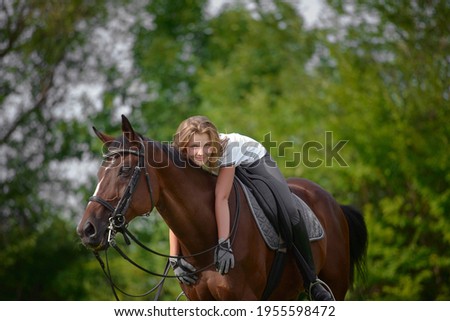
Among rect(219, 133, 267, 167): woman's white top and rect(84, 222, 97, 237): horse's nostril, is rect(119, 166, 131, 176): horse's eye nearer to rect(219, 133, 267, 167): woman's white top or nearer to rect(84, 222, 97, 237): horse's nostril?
rect(84, 222, 97, 237): horse's nostril

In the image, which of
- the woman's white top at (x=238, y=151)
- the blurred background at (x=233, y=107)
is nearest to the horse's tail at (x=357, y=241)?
the blurred background at (x=233, y=107)

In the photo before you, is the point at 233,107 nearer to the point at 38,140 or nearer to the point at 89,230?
the point at 38,140

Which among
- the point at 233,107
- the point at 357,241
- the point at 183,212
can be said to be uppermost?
the point at 183,212

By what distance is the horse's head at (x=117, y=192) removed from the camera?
16.3 ft

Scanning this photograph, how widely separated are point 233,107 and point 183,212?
657 inches

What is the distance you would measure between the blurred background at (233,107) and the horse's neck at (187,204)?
3.54m

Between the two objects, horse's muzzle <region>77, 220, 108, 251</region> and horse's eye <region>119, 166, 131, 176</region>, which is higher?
horse's eye <region>119, 166, 131, 176</region>

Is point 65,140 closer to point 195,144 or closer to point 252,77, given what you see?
point 252,77

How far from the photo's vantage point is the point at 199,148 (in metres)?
5.69

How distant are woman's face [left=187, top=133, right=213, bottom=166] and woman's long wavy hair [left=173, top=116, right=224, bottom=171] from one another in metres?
0.02

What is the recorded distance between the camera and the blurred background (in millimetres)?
15055

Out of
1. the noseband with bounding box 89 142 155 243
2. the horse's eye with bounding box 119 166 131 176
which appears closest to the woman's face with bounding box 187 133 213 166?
the noseband with bounding box 89 142 155 243

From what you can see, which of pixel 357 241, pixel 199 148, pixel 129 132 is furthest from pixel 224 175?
pixel 357 241

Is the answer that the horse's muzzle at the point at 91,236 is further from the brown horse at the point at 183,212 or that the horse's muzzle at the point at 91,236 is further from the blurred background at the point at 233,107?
the blurred background at the point at 233,107
